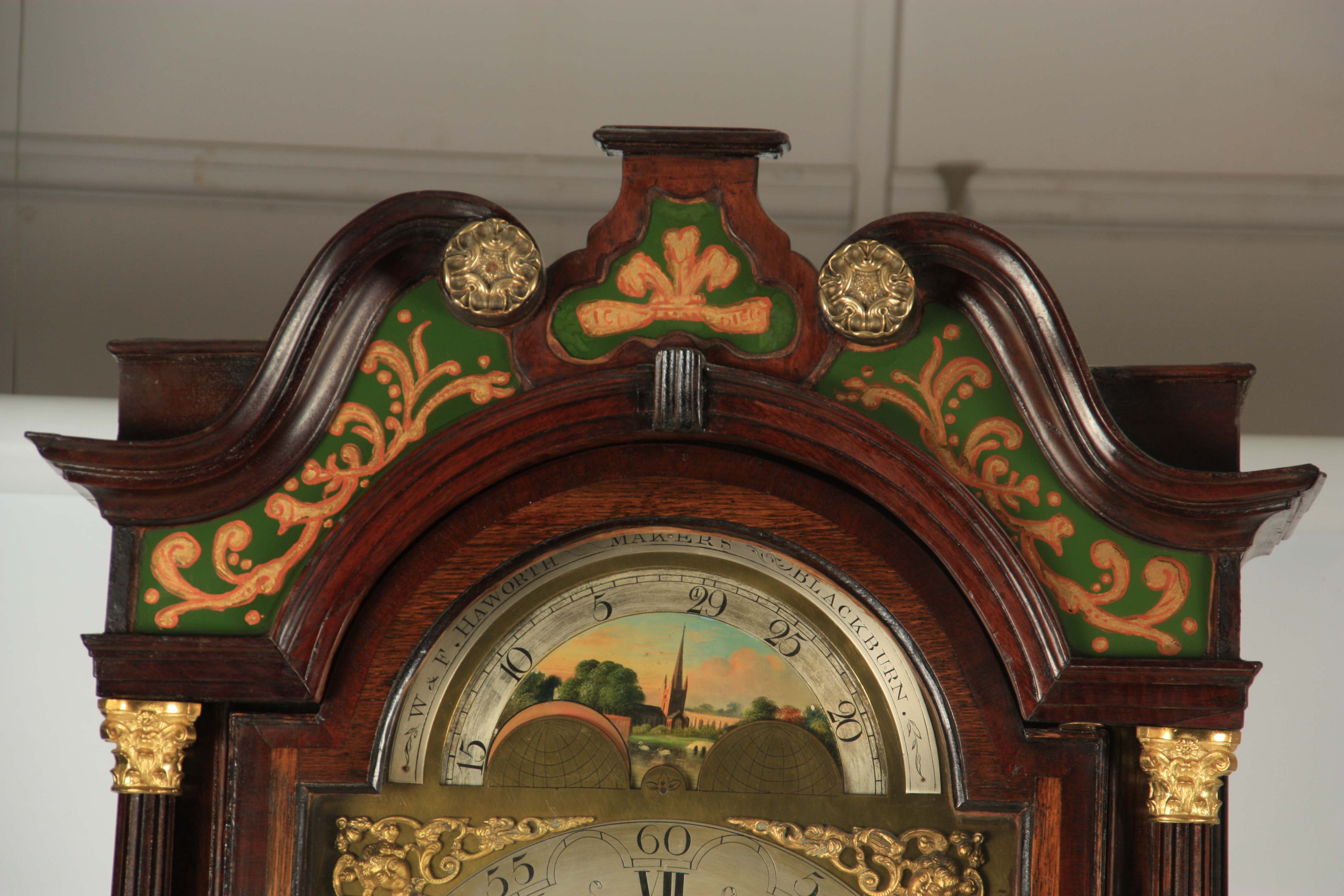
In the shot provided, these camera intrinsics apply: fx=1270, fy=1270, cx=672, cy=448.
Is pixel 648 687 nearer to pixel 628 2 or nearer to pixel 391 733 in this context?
pixel 391 733

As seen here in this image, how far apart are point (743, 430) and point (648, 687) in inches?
10.7

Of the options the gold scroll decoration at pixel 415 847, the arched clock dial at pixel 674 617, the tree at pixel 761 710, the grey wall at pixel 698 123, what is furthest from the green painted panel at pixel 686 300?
the grey wall at pixel 698 123

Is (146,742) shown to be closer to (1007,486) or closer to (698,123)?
(1007,486)

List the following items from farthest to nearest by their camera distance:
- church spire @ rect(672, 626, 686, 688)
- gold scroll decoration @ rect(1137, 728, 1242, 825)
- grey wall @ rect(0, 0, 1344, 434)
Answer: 1. grey wall @ rect(0, 0, 1344, 434)
2. church spire @ rect(672, 626, 686, 688)
3. gold scroll decoration @ rect(1137, 728, 1242, 825)

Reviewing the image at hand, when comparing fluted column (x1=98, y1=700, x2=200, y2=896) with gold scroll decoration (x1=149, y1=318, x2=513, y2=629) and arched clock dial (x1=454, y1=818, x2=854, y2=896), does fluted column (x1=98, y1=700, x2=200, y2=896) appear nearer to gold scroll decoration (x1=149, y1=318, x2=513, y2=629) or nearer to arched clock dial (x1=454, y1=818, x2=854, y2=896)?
gold scroll decoration (x1=149, y1=318, x2=513, y2=629)

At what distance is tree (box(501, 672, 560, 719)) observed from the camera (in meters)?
1.23

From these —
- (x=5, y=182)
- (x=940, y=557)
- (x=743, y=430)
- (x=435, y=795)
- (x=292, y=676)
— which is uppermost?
(x=5, y=182)

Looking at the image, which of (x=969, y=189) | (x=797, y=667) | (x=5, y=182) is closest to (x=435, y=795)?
(x=797, y=667)

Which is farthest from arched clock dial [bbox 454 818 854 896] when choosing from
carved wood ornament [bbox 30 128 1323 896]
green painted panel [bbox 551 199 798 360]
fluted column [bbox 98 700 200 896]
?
green painted panel [bbox 551 199 798 360]

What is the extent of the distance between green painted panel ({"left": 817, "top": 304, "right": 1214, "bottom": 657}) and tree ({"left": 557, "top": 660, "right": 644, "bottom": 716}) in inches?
13.3

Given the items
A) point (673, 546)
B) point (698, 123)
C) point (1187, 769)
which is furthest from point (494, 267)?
point (698, 123)

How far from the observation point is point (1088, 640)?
1.16m

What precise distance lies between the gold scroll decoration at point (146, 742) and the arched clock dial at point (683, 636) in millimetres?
197

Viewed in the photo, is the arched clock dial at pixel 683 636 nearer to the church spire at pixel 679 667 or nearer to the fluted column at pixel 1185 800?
the church spire at pixel 679 667
